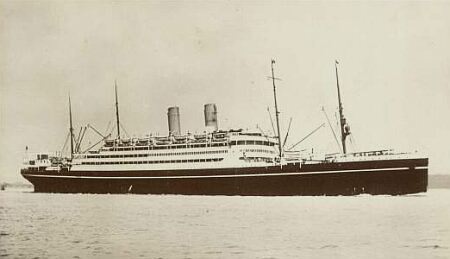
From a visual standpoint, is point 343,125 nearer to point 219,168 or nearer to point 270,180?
point 270,180

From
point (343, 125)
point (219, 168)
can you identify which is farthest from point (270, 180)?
point (343, 125)

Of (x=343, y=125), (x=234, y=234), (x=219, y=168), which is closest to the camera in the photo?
(x=234, y=234)

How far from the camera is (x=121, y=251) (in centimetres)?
614

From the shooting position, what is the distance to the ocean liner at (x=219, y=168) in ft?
39.9

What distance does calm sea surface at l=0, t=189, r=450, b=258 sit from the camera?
601 centimetres

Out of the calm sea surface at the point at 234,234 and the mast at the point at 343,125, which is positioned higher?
the mast at the point at 343,125

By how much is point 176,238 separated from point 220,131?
880cm

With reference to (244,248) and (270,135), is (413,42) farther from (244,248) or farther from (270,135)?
(270,135)

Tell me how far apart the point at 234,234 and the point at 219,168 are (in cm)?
781

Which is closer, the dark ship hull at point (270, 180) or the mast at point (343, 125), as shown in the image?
the mast at point (343, 125)

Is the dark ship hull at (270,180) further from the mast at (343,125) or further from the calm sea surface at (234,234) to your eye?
the calm sea surface at (234,234)

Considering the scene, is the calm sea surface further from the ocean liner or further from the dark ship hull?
the dark ship hull

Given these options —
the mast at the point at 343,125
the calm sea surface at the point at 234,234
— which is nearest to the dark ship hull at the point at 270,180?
the mast at the point at 343,125

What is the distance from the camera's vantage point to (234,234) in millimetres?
6812
